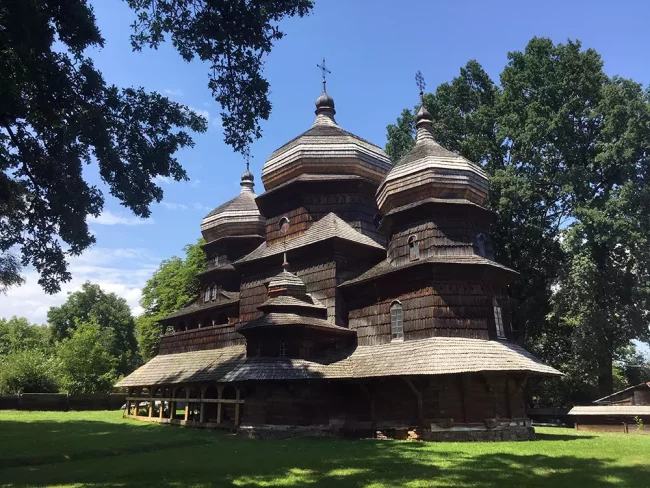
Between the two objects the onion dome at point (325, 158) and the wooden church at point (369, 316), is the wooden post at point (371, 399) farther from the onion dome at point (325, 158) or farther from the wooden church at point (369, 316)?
the onion dome at point (325, 158)

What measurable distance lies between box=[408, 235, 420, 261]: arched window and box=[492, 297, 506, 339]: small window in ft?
9.99

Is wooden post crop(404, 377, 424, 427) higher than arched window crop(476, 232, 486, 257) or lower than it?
lower

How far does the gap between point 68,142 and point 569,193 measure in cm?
2116

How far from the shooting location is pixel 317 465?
10461mm

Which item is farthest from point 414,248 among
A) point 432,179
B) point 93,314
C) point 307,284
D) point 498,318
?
point 93,314

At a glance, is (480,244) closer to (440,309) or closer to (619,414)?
(440,309)

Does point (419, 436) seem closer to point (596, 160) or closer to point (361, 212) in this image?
point (361, 212)

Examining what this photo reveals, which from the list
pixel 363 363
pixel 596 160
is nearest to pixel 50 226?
pixel 363 363

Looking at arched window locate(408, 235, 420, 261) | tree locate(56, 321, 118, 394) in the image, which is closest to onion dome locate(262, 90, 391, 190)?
arched window locate(408, 235, 420, 261)

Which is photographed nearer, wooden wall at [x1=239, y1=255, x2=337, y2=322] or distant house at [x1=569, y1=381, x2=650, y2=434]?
wooden wall at [x1=239, y1=255, x2=337, y2=322]

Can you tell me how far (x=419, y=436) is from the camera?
15.7m

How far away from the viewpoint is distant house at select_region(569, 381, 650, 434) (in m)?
21.2

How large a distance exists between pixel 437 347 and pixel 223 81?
9882 millimetres

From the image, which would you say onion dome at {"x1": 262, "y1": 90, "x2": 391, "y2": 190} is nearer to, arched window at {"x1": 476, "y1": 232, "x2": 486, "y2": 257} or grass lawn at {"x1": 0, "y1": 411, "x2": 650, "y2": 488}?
arched window at {"x1": 476, "y1": 232, "x2": 486, "y2": 257}
